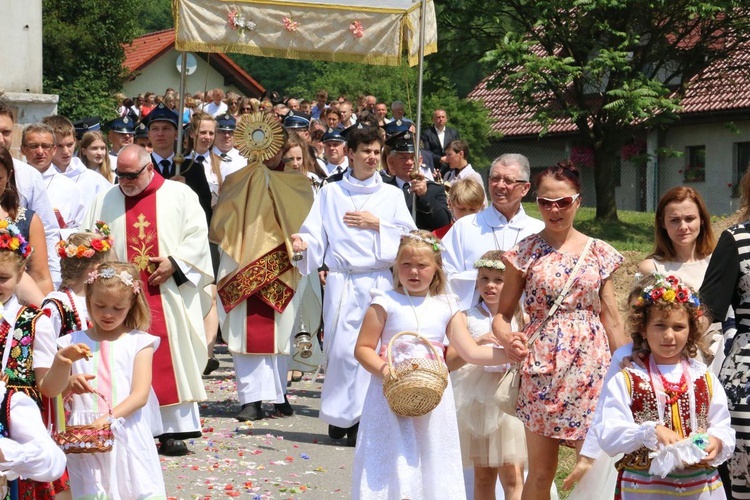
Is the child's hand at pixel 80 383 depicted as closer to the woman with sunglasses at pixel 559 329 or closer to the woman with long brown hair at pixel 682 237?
the woman with sunglasses at pixel 559 329

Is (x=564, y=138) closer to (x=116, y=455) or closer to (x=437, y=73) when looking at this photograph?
(x=437, y=73)

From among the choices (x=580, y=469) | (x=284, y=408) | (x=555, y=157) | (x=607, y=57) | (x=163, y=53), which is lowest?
(x=284, y=408)

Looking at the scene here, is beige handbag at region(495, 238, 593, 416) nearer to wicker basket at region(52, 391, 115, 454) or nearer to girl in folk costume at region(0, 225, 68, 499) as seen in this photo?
wicker basket at region(52, 391, 115, 454)

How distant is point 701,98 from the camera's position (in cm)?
3447

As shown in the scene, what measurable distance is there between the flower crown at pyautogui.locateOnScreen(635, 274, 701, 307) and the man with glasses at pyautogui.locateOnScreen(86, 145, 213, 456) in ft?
14.1

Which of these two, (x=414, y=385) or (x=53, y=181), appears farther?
(x=53, y=181)

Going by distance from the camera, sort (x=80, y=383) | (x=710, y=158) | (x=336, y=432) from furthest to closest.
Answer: (x=710, y=158) < (x=336, y=432) < (x=80, y=383)

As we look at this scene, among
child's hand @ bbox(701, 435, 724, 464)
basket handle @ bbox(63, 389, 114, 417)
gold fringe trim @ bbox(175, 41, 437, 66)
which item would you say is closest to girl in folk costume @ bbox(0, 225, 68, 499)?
basket handle @ bbox(63, 389, 114, 417)

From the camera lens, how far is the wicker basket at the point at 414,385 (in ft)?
19.2

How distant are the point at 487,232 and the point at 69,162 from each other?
4.57 metres

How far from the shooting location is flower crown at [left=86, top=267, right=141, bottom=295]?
6.22 m

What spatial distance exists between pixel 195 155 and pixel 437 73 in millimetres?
14038

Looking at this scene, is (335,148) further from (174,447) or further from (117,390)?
(117,390)

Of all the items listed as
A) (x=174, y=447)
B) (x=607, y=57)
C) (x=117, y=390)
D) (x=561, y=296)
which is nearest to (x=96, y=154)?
(x=174, y=447)
